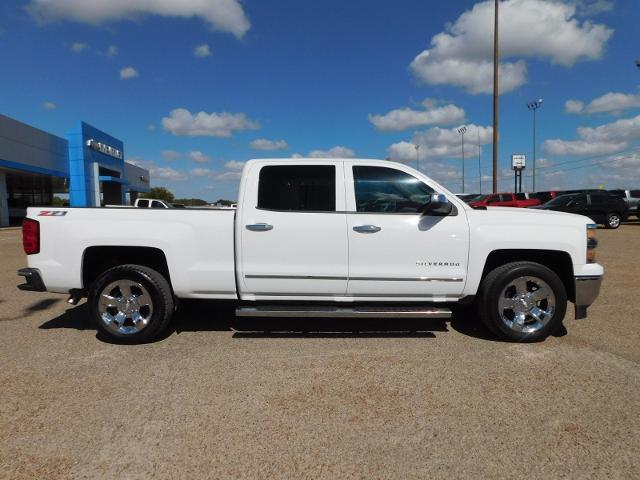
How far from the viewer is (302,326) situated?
16.7ft

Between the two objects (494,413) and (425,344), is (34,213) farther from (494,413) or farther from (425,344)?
(494,413)

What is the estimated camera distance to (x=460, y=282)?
14.6 ft

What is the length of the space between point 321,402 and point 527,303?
2.51 m

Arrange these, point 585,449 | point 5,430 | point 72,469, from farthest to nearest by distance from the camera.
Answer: point 5,430 → point 585,449 → point 72,469

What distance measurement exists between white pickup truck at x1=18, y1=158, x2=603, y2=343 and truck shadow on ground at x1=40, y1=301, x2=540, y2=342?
427mm

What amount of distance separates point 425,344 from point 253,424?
2153 millimetres

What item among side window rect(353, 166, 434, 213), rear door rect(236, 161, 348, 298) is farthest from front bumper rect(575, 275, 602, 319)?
rear door rect(236, 161, 348, 298)

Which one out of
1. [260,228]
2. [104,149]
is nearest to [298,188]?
[260,228]

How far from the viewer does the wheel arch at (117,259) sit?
15.0 ft

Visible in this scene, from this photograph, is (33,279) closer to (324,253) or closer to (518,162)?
(324,253)

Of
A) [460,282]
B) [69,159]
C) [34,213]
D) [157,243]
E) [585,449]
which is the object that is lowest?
[585,449]

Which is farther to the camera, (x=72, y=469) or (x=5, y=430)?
(x=5, y=430)

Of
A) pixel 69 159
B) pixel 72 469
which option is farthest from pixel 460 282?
pixel 69 159

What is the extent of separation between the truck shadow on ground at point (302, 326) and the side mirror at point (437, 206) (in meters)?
1.35
